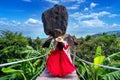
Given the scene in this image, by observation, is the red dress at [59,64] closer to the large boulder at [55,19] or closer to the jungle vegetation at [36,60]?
the large boulder at [55,19]

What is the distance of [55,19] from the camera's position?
178 inches

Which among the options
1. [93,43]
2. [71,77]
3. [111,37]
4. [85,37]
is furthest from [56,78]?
[85,37]

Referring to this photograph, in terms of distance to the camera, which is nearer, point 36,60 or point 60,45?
point 60,45

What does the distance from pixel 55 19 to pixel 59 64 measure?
2.80 feet

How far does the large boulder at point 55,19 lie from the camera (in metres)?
4.33

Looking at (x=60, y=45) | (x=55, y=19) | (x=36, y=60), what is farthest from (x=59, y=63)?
(x=36, y=60)

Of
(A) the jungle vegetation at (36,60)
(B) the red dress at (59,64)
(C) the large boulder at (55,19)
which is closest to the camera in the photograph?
(B) the red dress at (59,64)

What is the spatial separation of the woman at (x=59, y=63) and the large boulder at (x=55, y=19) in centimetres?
26

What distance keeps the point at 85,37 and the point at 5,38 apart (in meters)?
7.13


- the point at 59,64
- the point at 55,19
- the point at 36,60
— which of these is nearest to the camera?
the point at 59,64

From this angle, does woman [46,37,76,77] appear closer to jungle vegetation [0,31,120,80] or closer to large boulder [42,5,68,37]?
large boulder [42,5,68,37]

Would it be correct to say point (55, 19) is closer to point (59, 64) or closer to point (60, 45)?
point (60, 45)

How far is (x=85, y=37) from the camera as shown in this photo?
17312 mm

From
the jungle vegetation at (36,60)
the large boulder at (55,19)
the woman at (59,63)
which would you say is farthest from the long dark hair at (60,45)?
the jungle vegetation at (36,60)
